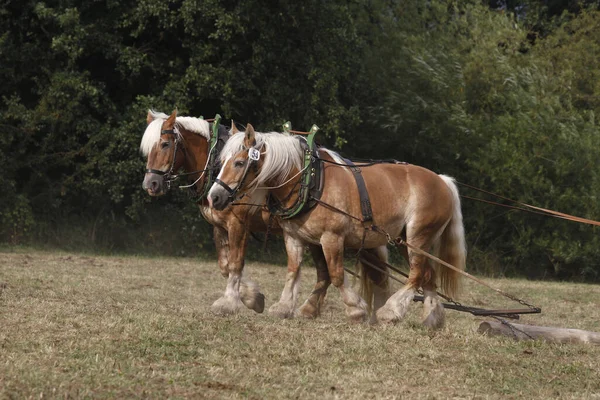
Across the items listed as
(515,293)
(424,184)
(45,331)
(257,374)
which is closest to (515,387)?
(257,374)

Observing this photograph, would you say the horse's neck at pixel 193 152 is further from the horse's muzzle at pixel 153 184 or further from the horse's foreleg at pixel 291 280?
the horse's foreleg at pixel 291 280

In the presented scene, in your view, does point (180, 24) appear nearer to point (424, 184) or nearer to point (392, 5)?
point (392, 5)

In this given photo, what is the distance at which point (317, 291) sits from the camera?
8.83 metres

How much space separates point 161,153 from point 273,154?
1.49 meters

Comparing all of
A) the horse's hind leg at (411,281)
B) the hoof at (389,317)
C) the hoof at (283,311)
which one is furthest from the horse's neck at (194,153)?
the hoof at (389,317)

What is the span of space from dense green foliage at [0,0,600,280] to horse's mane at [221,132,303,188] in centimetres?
860

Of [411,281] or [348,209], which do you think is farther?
[411,281]

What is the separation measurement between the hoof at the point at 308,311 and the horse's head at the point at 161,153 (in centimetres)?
179

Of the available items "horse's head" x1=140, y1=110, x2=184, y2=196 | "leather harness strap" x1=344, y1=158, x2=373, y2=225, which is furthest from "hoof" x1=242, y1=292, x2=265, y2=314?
"leather harness strap" x1=344, y1=158, x2=373, y2=225

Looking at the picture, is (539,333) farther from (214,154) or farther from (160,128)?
(160,128)

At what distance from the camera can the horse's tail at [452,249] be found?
897 cm

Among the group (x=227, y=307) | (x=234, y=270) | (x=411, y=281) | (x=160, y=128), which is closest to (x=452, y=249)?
(x=411, y=281)

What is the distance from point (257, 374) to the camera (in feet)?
20.6

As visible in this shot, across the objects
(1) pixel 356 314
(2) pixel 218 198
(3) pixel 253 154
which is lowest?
(1) pixel 356 314
